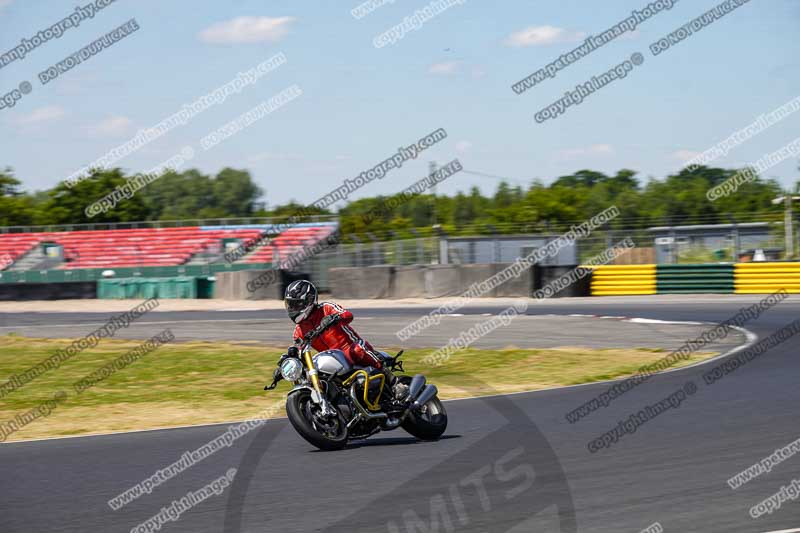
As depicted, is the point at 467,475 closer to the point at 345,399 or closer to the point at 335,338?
the point at 345,399

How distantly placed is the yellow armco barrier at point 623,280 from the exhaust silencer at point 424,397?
2350cm

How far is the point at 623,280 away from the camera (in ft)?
104

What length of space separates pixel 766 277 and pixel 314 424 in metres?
24.3

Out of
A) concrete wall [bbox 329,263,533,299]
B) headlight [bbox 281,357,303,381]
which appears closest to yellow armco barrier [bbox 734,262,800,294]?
concrete wall [bbox 329,263,533,299]

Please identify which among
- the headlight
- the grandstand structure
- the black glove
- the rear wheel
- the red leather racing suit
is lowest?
the rear wheel

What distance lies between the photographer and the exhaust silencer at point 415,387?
29.1 ft

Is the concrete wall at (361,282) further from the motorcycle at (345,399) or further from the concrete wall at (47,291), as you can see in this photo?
the motorcycle at (345,399)

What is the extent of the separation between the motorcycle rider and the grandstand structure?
35636mm

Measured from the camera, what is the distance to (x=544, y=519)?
234 inches

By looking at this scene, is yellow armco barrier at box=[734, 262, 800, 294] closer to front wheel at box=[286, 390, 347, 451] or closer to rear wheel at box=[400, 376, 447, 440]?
rear wheel at box=[400, 376, 447, 440]

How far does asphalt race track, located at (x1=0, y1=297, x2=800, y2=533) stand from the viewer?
6.06 meters

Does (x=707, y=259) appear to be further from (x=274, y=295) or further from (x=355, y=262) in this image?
(x=274, y=295)

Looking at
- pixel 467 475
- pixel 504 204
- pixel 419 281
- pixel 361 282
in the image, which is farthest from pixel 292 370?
pixel 504 204

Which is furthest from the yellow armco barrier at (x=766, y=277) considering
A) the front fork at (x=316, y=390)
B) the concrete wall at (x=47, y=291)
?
the concrete wall at (x=47, y=291)
